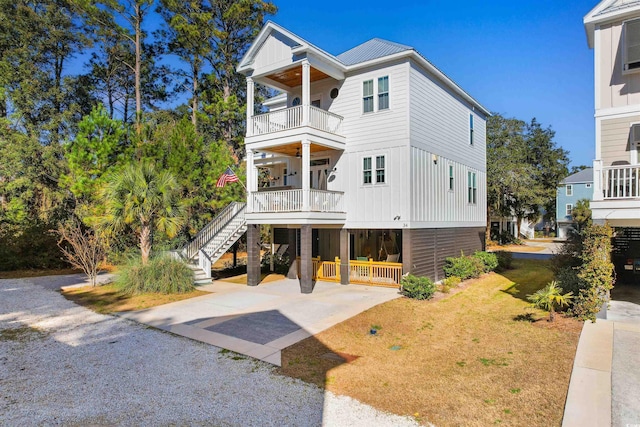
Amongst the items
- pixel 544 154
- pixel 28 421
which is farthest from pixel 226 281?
pixel 544 154

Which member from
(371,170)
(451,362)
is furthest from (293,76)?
(451,362)

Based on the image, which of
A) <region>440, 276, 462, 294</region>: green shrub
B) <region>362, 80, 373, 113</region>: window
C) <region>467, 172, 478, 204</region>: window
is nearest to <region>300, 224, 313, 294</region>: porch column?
<region>440, 276, 462, 294</region>: green shrub

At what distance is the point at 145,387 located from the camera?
614 centimetres

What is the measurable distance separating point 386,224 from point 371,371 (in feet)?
28.7

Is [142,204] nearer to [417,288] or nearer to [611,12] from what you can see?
[417,288]

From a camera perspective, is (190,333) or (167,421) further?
(190,333)

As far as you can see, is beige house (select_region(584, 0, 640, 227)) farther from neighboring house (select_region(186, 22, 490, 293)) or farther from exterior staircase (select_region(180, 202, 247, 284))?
exterior staircase (select_region(180, 202, 247, 284))

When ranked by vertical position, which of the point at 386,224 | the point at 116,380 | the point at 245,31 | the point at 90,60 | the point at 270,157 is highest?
the point at 245,31

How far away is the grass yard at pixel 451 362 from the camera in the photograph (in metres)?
5.33

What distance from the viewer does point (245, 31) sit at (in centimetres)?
3312

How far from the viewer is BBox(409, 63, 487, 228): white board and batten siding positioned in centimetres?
1509

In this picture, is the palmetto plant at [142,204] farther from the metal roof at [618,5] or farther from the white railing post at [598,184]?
the metal roof at [618,5]

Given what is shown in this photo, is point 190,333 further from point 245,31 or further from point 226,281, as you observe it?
point 245,31

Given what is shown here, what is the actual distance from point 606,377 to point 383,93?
39.1 ft
